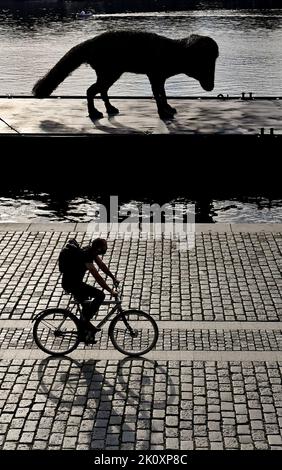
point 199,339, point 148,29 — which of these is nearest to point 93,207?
point 199,339

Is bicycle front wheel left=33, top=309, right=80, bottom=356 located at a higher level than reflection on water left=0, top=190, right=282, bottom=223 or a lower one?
higher

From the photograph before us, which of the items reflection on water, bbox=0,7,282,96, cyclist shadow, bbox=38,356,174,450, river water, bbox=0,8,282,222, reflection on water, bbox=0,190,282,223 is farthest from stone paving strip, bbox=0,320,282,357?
reflection on water, bbox=0,7,282,96

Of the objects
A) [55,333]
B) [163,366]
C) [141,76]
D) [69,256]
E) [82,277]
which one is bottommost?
[141,76]

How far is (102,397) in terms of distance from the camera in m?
9.55

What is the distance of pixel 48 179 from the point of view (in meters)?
23.1

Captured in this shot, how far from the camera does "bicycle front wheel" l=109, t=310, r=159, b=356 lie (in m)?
10.3

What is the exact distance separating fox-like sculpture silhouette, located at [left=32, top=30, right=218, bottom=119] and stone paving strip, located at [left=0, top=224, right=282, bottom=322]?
29.1 feet

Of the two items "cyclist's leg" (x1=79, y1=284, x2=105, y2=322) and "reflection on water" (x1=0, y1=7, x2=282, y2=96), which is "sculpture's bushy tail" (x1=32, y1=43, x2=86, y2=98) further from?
"cyclist's leg" (x1=79, y1=284, x2=105, y2=322)

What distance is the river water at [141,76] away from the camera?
20734mm

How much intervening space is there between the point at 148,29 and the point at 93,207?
55238mm

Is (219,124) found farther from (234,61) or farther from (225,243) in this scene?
(234,61)

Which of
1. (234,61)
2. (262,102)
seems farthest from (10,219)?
(234,61)

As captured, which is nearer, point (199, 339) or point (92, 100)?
point (199, 339)

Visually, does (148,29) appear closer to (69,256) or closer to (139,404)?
(69,256)
